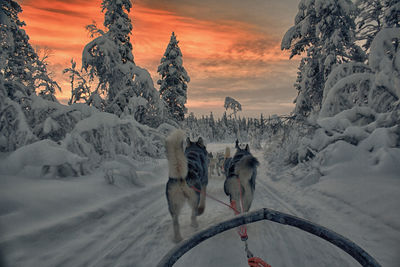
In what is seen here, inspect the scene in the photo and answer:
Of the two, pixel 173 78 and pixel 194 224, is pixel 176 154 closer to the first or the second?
pixel 194 224

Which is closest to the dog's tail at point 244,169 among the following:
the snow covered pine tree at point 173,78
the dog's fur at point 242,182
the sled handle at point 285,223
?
the dog's fur at point 242,182

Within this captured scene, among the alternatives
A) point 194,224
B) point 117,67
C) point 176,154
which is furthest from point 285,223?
point 117,67


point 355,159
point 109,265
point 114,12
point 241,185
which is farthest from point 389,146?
point 114,12

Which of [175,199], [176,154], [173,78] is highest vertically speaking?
[173,78]

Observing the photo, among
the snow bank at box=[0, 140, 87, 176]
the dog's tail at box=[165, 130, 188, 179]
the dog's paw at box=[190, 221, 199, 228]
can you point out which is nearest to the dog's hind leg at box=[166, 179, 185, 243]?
the dog's tail at box=[165, 130, 188, 179]

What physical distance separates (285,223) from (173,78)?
19570mm

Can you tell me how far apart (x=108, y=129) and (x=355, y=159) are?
8021mm

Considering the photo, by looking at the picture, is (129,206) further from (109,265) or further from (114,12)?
(114,12)

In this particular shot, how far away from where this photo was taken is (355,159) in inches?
221

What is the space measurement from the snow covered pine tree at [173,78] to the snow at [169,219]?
14.4m

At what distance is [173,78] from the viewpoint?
19484 millimetres

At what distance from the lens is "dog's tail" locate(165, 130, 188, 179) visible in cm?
302

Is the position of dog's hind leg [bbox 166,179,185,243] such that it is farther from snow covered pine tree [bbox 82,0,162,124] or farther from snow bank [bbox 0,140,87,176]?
snow covered pine tree [bbox 82,0,162,124]

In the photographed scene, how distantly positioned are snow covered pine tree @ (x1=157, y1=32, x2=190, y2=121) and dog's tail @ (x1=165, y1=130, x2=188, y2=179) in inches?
654
